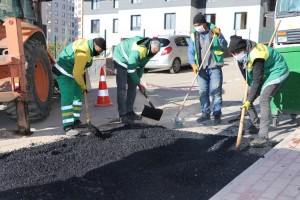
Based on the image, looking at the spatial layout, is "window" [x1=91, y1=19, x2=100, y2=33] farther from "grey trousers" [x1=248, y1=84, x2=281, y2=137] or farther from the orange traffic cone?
"grey trousers" [x1=248, y1=84, x2=281, y2=137]

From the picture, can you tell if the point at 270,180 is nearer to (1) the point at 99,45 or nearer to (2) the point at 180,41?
(1) the point at 99,45

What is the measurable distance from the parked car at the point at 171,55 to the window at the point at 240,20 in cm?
1748

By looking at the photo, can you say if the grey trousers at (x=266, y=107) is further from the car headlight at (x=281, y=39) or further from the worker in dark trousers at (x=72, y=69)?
the car headlight at (x=281, y=39)

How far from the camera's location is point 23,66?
17.4 feet

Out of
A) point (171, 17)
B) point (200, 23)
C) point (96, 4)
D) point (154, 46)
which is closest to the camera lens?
point (154, 46)

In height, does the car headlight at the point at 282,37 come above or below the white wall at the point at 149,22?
below

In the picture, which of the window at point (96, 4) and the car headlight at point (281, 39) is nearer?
the car headlight at point (281, 39)

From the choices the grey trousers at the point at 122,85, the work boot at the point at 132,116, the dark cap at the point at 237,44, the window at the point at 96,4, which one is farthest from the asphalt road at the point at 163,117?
the window at the point at 96,4

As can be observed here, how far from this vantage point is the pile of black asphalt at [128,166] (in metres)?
3.50

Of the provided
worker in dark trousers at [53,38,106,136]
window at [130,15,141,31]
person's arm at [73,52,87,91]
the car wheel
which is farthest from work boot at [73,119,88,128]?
window at [130,15,141,31]

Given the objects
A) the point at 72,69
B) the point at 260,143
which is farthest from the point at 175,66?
the point at 260,143

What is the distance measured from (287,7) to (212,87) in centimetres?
280

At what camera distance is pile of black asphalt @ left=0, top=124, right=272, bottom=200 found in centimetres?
350

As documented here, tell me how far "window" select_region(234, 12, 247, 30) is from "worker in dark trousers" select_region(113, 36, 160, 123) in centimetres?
2760
